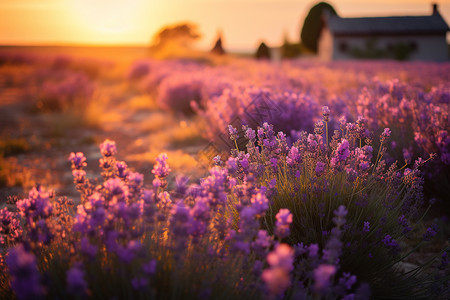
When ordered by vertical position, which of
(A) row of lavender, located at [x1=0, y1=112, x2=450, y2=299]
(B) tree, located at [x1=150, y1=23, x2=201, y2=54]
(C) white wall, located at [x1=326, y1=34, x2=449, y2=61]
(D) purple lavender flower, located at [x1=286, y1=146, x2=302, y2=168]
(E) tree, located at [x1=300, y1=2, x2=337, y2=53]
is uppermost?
(B) tree, located at [x1=150, y1=23, x2=201, y2=54]

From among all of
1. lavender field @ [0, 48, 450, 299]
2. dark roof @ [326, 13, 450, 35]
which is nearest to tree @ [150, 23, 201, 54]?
dark roof @ [326, 13, 450, 35]

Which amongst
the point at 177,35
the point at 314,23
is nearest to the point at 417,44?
the point at 314,23

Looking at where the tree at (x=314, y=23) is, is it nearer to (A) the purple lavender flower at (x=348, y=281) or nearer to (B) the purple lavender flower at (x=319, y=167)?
(B) the purple lavender flower at (x=319, y=167)

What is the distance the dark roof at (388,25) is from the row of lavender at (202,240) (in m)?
29.8

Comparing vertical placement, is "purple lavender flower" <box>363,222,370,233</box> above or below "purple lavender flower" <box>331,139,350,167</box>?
below

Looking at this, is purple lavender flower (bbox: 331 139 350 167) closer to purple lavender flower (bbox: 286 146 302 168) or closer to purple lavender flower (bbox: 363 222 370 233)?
purple lavender flower (bbox: 286 146 302 168)

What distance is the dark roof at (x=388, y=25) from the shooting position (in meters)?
29.3

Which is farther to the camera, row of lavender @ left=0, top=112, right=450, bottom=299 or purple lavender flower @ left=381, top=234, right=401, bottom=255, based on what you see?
purple lavender flower @ left=381, top=234, right=401, bottom=255

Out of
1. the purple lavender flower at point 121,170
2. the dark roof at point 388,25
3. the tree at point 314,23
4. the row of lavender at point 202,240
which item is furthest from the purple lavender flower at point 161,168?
the tree at point 314,23

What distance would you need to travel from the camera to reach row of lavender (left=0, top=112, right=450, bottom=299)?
138 cm

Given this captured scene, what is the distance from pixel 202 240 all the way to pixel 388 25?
33993 mm

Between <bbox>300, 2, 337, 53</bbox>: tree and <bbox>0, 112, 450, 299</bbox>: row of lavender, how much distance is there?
34458mm

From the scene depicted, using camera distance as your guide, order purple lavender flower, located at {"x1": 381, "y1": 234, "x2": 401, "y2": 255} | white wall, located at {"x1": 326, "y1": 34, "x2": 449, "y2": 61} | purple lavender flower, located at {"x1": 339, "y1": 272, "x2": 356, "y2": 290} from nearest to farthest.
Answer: purple lavender flower, located at {"x1": 339, "y1": 272, "x2": 356, "y2": 290} → purple lavender flower, located at {"x1": 381, "y1": 234, "x2": 401, "y2": 255} → white wall, located at {"x1": 326, "y1": 34, "x2": 449, "y2": 61}

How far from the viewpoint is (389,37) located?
98.3ft
